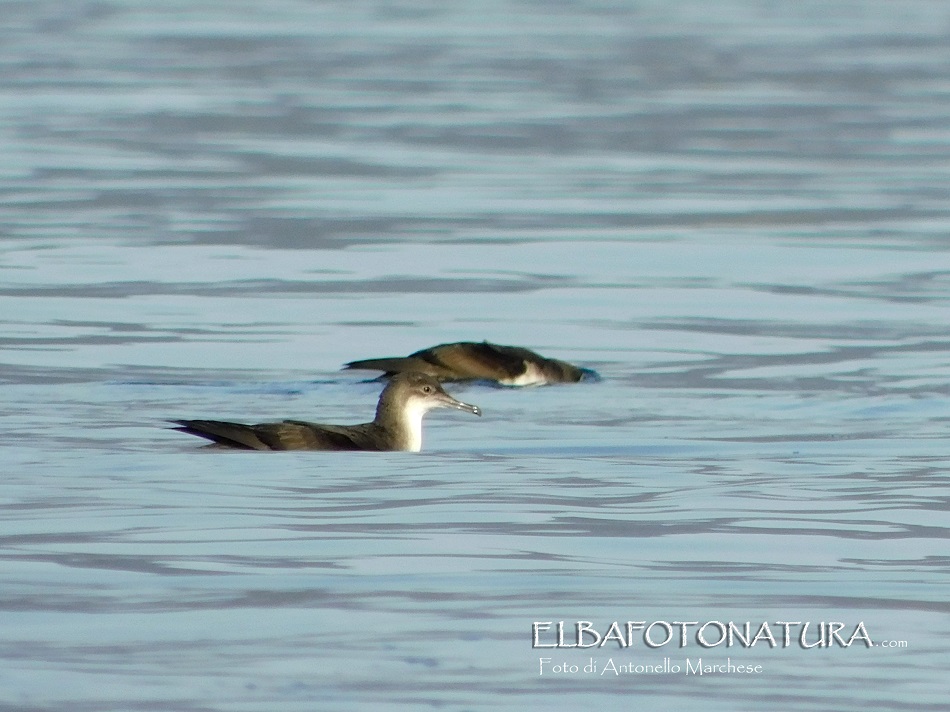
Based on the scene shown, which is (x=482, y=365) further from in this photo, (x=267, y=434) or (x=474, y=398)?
(x=267, y=434)

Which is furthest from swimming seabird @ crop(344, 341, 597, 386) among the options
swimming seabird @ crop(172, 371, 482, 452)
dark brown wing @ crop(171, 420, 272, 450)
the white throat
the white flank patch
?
dark brown wing @ crop(171, 420, 272, 450)

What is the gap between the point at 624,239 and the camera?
19.5 m

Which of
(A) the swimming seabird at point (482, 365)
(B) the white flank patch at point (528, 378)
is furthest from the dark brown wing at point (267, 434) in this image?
(B) the white flank patch at point (528, 378)

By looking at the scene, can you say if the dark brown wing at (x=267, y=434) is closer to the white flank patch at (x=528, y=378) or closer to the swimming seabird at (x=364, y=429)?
the swimming seabird at (x=364, y=429)

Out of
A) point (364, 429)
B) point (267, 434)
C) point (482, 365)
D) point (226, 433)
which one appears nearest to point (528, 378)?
point (482, 365)

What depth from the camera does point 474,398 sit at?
13.0 metres

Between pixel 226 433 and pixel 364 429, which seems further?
pixel 364 429

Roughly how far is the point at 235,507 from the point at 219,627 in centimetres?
191

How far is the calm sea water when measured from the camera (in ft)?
23.9

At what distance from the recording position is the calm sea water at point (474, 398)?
7293mm

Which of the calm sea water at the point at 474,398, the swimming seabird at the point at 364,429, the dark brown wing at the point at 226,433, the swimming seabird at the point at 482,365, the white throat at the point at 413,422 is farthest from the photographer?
the swimming seabird at the point at 482,365

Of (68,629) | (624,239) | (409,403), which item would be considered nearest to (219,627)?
(68,629)

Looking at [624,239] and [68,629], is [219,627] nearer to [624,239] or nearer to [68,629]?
[68,629]

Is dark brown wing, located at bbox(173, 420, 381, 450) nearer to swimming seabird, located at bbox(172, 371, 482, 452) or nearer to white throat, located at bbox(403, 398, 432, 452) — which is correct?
swimming seabird, located at bbox(172, 371, 482, 452)
